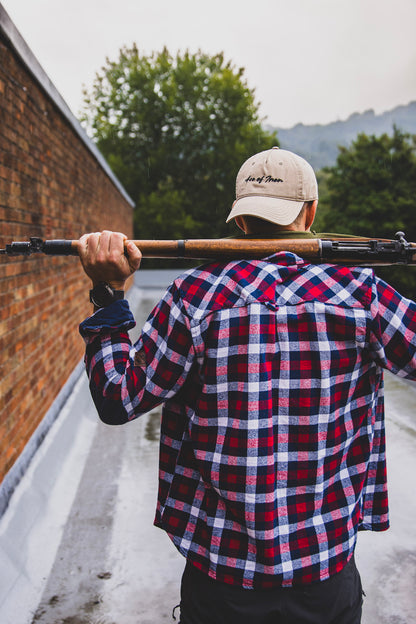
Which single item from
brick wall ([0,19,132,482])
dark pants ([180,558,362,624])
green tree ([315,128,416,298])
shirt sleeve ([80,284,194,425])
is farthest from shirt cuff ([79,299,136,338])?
green tree ([315,128,416,298])

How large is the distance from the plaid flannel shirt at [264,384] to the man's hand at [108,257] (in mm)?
81

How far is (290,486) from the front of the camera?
116 cm

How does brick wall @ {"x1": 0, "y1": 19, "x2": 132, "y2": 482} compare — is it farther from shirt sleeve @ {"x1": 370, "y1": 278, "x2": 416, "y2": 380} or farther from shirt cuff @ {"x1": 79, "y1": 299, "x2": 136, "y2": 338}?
shirt sleeve @ {"x1": 370, "y1": 278, "x2": 416, "y2": 380}

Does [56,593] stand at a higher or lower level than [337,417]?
lower

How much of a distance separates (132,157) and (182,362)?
1106 inches

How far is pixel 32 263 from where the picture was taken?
3.45 m

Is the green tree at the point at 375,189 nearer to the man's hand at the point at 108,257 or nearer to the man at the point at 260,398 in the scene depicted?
the man at the point at 260,398

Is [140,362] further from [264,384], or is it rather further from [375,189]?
[375,189]

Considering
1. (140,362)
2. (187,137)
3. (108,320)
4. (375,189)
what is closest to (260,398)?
(140,362)

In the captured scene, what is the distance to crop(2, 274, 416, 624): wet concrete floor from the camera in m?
2.41

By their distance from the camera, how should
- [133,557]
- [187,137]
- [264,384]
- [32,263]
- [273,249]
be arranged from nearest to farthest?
[264,384]
[273,249]
[133,557]
[32,263]
[187,137]

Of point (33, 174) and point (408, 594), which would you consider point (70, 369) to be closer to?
point (33, 174)

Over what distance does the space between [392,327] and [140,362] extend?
0.59 metres

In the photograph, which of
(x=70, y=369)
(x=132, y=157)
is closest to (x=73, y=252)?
(x=70, y=369)
